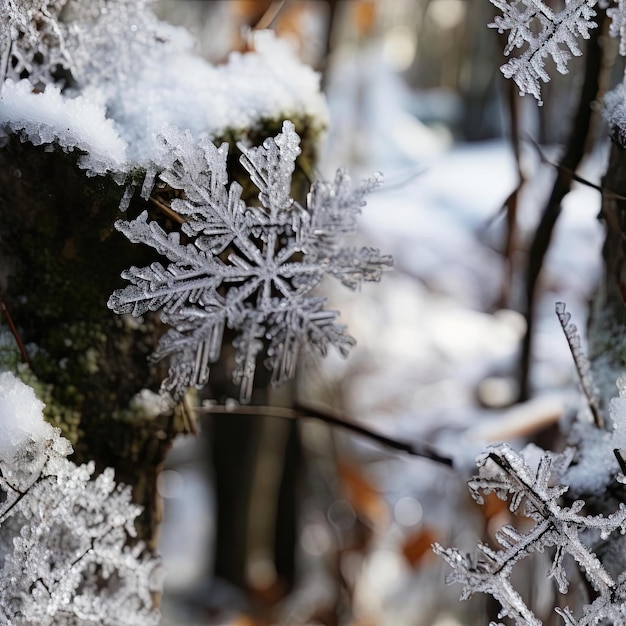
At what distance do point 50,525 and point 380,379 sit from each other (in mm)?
1109

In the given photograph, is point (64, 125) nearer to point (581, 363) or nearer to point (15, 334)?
point (15, 334)

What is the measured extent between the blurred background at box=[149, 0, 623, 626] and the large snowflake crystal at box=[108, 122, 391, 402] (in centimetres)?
49

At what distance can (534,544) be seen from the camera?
0.29 m

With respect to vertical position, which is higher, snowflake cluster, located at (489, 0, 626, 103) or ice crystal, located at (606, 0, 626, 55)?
ice crystal, located at (606, 0, 626, 55)

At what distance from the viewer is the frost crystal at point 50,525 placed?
1.01 ft

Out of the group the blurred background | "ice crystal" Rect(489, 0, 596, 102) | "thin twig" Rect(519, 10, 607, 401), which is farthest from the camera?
the blurred background

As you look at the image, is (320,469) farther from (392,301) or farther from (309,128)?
(309,128)

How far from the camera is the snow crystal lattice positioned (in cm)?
29

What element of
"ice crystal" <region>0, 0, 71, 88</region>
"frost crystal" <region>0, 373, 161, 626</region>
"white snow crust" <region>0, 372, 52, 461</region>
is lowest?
"frost crystal" <region>0, 373, 161, 626</region>

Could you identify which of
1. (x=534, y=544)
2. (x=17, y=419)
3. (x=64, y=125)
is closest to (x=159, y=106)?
(x=64, y=125)

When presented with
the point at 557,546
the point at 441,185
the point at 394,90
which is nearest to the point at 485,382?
the point at 441,185

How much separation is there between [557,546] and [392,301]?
1116 mm

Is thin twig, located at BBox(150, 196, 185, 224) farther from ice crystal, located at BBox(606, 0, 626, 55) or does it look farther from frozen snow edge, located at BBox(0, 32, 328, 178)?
ice crystal, located at BBox(606, 0, 626, 55)

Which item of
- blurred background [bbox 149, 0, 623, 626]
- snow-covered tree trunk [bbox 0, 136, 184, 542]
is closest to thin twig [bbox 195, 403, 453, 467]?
snow-covered tree trunk [bbox 0, 136, 184, 542]
